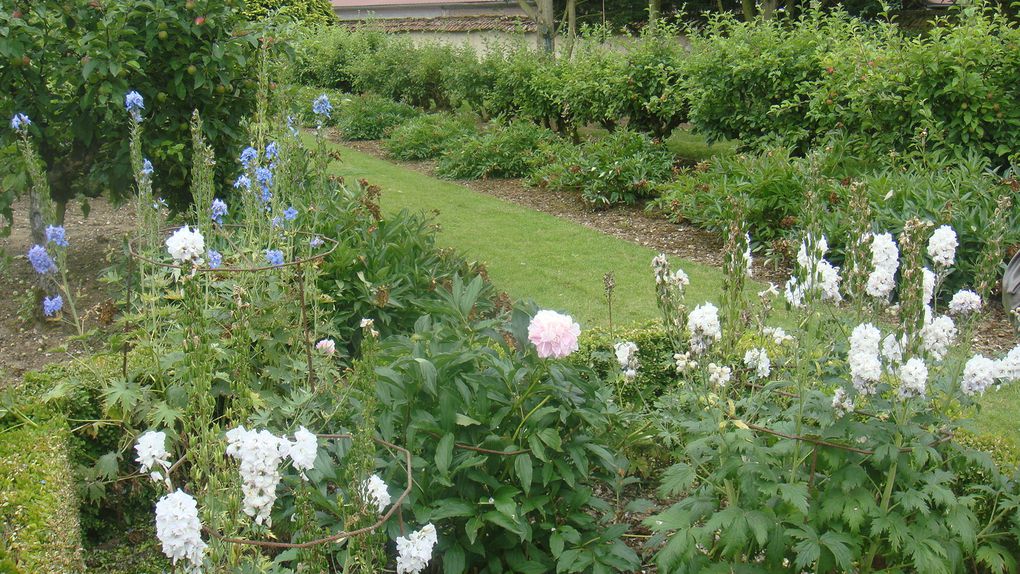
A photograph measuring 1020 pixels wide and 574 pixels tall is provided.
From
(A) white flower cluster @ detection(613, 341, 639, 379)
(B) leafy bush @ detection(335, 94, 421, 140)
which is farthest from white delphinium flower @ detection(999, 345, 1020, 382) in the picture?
(B) leafy bush @ detection(335, 94, 421, 140)

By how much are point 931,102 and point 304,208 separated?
549cm

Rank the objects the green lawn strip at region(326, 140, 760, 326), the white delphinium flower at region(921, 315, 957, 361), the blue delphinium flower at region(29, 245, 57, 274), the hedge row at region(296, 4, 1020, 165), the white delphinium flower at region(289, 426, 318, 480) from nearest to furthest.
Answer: the white delphinium flower at region(289, 426, 318, 480) < the white delphinium flower at region(921, 315, 957, 361) < the blue delphinium flower at region(29, 245, 57, 274) < the green lawn strip at region(326, 140, 760, 326) < the hedge row at region(296, 4, 1020, 165)

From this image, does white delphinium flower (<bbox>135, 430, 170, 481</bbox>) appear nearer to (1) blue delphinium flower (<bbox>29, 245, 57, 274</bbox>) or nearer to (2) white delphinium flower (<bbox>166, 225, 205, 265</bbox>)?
(2) white delphinium flower (<bbox>166, 225, 205, 265</bbox>)

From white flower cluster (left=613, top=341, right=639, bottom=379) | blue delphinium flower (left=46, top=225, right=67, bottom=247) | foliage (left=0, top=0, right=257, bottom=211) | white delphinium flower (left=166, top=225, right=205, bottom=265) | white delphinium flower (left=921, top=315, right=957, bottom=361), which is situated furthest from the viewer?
foliage (left=0, top=0, right=257, bottom=211)

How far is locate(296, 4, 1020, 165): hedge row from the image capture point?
7188 mm

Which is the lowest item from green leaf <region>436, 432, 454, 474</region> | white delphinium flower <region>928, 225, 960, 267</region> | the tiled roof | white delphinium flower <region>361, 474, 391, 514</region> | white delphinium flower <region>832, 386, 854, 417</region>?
the tiled roof

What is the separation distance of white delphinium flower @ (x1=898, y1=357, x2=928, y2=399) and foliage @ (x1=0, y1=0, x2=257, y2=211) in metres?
4.41

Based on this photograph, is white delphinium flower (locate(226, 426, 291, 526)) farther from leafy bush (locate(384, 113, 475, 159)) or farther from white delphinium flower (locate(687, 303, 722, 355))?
leafy bush (locate(384, 113, 475, 159))

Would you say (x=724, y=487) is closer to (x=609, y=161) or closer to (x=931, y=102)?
(x=931, y=102)

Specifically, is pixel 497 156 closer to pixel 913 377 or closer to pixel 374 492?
pixel 913 377

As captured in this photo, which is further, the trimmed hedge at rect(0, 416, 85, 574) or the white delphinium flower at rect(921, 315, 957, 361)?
the white delphinium flower at rect(921, 315, 957, 361)

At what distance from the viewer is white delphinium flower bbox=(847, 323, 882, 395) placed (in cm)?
249

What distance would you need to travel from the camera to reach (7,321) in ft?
17.5

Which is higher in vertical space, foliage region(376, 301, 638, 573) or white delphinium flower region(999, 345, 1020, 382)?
white delphinium flower region(999, 345, 1020, 382)
